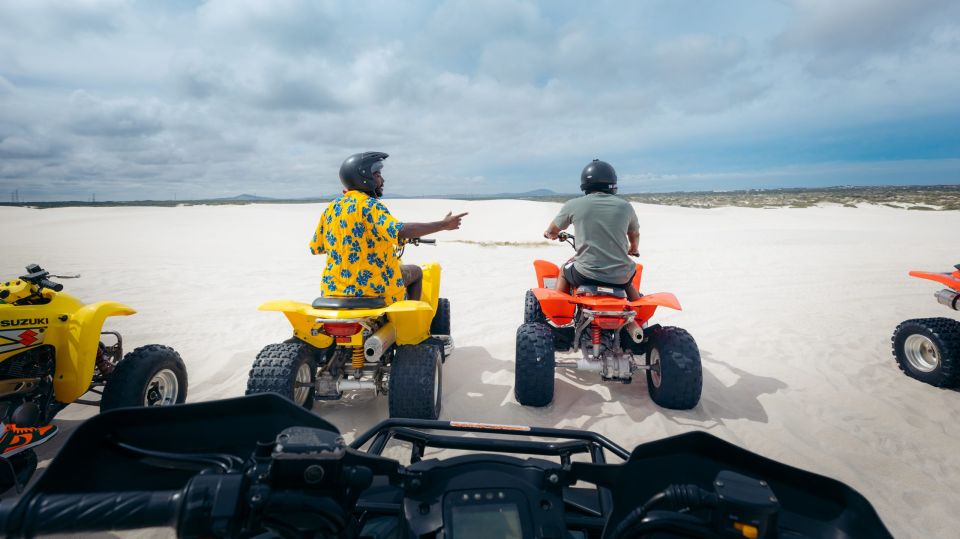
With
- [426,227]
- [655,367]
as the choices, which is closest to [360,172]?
[426,227]

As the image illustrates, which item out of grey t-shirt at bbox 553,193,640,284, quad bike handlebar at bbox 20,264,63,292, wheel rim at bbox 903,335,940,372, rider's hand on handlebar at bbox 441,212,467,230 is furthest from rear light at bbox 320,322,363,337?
wheel rim at bbox 903,335,940,372

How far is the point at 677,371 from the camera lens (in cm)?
370

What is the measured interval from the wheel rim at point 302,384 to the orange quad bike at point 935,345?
18.0 feet

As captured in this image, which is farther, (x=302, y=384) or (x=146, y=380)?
(x=302, y=384)

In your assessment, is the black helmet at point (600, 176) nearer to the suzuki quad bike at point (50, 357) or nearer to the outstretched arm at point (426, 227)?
the outstretched arm at point (426, 227)

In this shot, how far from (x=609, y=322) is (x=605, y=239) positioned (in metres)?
0.84

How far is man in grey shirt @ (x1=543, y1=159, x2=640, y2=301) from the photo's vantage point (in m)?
4.21

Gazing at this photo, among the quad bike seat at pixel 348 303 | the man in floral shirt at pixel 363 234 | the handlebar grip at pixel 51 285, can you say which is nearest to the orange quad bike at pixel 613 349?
the man in floral shirt at pixel 363 234

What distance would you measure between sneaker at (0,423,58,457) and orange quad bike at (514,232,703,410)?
302 centimetres

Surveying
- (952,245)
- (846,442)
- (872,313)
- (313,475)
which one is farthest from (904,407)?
(952,245)

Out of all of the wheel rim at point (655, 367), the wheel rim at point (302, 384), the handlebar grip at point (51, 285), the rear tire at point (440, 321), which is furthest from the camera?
the rear tire at point (440, 321)

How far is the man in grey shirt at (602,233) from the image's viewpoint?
166 inches

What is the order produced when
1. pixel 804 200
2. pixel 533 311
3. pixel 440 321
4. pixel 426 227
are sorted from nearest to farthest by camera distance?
pixel 426 227 < pixel 440 321 < pixel 533 311 < pixel 804 200

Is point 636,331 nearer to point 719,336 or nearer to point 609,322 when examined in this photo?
point 609,322
